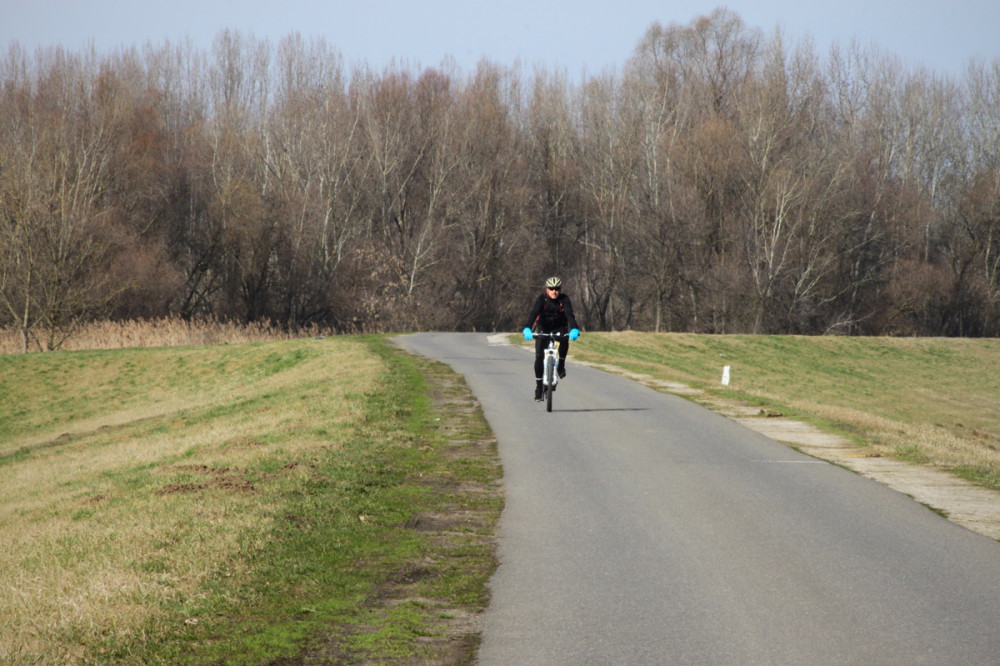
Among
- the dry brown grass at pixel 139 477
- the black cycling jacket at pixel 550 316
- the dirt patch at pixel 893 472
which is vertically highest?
the black cycling jacket at pixel 550 316

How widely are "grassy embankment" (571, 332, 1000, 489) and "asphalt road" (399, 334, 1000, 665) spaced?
8.67m

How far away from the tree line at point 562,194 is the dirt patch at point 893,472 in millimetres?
42100

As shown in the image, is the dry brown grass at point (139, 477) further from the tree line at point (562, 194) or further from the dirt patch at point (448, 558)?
the tree line at point (562, 194)

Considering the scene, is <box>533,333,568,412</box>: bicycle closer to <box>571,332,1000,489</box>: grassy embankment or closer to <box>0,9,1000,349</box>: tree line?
<box>571,332,1000,489</box>: grassy embankment

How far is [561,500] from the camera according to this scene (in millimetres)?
9188

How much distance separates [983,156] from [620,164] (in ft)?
94.9

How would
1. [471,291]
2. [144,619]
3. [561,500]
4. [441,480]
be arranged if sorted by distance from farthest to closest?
[471,291]
[441,480]
[561,500]
[144,619]

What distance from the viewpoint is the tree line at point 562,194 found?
57.8m

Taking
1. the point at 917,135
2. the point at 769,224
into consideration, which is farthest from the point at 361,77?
the point at 917,135

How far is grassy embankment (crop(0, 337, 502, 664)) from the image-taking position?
5270mm

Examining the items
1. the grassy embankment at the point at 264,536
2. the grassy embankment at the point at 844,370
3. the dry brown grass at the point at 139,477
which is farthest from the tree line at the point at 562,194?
the grassy embankment at the point at 264,536

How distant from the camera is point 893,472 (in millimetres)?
11055

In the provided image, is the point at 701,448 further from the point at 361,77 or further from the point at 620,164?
the point at 361,77

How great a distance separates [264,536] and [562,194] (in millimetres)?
61483
